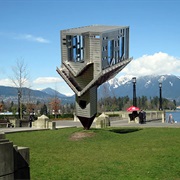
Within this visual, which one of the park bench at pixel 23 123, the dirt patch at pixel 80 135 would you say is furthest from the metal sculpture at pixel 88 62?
the park bench at pixel 23 123

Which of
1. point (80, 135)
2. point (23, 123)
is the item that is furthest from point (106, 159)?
point (23, 123)

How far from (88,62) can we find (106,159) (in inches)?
390

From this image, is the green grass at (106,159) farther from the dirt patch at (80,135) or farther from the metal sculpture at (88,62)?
the metal sculpture at (88,62)

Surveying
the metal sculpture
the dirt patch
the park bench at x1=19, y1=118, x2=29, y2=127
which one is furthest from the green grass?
the park bench at x1=19, y1=118, x2=29, y2=127

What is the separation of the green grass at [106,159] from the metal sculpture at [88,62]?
11.2 feet

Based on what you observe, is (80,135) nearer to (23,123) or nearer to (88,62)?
(88,62)

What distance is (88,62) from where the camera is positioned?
930 inches

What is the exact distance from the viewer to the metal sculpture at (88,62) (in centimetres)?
2344

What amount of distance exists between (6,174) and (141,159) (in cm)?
868

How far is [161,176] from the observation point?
12398mm

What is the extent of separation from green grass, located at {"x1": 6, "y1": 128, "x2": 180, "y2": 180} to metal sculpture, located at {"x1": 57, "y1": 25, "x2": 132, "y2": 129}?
11.2 feet

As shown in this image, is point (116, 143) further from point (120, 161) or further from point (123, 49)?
A: point (123, 49)

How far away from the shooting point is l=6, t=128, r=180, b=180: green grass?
40.9 ft

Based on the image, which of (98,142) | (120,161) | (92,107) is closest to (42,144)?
(98,142)
